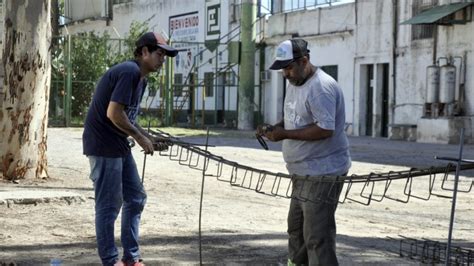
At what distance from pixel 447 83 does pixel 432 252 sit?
61.8ft

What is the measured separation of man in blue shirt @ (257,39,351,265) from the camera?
5469 millimetres

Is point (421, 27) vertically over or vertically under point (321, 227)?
over

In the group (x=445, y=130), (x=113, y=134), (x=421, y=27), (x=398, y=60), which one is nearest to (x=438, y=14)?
(x=421, y=27)

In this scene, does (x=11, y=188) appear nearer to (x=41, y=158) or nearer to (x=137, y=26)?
(x=41, y=158)

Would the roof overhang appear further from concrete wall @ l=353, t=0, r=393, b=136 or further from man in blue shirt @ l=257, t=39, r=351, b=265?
man in blue shirt @ l=257, t=39, r=351, b=265

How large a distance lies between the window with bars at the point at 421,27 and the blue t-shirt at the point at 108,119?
2184cm

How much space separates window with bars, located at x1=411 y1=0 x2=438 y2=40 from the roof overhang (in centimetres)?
66

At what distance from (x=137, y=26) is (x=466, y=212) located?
26311 millimetres

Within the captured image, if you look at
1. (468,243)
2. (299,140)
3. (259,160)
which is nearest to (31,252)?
(299,140)

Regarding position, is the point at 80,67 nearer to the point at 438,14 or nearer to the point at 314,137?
the point at 438,14

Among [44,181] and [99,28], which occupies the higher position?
[99,28]

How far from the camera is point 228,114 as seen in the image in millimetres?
36469

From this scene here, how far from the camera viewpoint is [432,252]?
7297 mm

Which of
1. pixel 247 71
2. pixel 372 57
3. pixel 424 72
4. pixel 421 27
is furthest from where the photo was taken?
pixel 247 71
